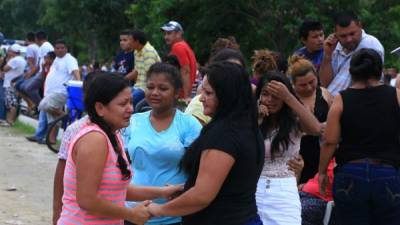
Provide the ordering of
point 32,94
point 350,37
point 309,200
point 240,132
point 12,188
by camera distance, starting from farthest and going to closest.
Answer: point 32,94
point 12,188
point 350,37
point 309,200
point 240,132

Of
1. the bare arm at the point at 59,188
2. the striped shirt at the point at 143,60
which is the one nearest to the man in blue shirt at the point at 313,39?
the bare arm at the point at 59,188

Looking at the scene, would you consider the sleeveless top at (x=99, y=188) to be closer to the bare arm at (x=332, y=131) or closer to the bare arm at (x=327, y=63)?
the bare arm at (x=332, y=131)

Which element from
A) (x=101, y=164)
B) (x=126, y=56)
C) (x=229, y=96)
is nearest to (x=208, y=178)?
(x=229, y=96)

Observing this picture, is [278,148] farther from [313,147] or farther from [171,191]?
[313,147]

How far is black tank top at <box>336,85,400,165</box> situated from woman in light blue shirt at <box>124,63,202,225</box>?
3.66 ft

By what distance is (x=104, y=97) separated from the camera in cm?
375

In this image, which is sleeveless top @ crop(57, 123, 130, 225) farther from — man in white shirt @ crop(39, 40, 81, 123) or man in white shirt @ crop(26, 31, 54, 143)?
man in white shirt @ crop(26, 31, 54, 143)

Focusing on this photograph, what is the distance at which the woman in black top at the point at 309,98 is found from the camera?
570cm

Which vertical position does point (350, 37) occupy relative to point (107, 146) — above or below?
above

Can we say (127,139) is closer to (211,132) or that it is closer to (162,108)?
(162,108)

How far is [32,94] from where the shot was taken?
15883 mm

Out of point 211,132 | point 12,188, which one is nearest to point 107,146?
point 211,132

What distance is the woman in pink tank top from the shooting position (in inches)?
142

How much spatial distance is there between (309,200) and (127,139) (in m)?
1.69
